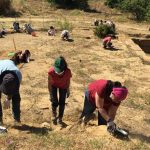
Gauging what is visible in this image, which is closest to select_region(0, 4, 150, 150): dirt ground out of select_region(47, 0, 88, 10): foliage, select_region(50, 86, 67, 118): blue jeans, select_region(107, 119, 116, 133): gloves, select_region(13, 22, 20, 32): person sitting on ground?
select_region(107, 119, 116, 133): gloves

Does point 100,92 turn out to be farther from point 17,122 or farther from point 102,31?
point 102,31

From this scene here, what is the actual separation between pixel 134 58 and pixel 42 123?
25.5 feet

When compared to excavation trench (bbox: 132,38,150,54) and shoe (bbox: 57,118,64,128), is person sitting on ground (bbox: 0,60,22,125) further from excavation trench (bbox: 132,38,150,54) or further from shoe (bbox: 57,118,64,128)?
excavation trench (bbox: 132,38,150,54)

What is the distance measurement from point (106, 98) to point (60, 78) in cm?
94

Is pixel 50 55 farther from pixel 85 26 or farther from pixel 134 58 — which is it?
pixel 85 26

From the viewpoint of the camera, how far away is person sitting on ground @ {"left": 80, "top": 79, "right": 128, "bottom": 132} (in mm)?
5766

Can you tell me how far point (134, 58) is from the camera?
14617 mm

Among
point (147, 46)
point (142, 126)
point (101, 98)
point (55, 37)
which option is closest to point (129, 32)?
point (147, 46)

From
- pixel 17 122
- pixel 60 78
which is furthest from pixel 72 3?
pixel 60 78

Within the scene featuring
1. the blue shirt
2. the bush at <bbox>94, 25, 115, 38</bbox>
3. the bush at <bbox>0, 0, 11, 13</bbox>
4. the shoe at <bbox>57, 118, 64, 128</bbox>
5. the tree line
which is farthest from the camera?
the tree line

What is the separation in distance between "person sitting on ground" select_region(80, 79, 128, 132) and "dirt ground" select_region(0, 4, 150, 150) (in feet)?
1.10

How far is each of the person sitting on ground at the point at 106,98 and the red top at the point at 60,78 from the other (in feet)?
1.48

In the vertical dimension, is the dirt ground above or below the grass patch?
below

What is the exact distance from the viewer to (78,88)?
10.4m
